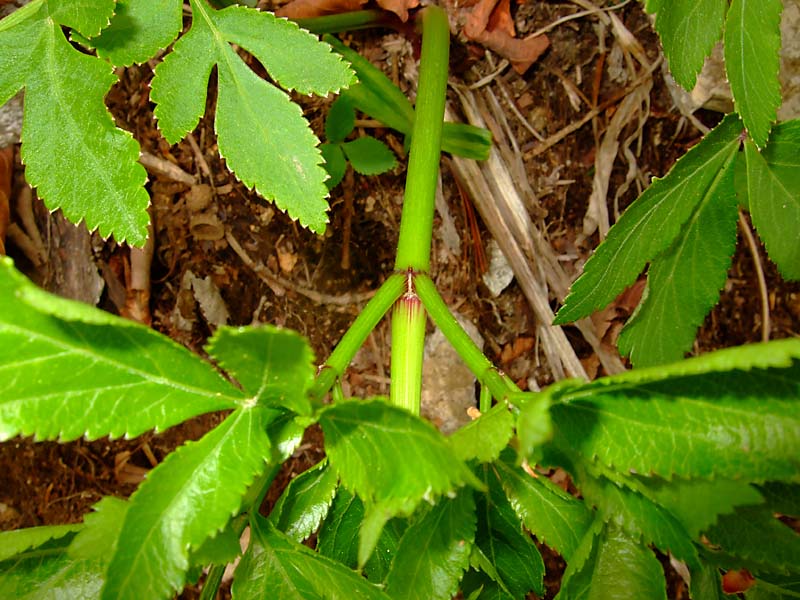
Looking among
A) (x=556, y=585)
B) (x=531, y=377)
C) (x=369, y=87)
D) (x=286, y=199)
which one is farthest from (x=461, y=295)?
(x=286, y=199)

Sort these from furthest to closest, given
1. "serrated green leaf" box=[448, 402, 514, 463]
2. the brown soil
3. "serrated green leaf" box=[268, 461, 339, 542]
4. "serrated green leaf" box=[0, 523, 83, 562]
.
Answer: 1. the brown soil
2. "serrated green leaf" box=[268, 461, 339, 542]
3. "serrated green leaf" box=[0, 523, 83, 562]
4. "serrated green leaf" box=[448, 402, 514, 463]

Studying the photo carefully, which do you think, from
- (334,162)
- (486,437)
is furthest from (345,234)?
(486,437)

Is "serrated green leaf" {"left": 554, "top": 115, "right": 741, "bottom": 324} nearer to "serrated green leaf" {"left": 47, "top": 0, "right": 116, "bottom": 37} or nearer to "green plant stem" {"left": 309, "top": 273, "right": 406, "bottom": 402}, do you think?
"green plant stem" {"left": 309, "top": 273, "right": 406, "bottom": 402}

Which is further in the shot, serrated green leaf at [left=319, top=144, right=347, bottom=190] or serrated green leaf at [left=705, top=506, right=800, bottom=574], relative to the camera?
serrated green leaf at [left=319, top=144, right=347, bottom=190]

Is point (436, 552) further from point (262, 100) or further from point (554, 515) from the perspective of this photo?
point (262, 100)

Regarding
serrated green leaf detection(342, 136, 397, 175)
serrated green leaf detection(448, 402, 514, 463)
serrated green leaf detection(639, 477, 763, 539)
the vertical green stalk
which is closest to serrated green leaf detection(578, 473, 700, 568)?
serrated green leaf detection(639, 477, 763, 539)

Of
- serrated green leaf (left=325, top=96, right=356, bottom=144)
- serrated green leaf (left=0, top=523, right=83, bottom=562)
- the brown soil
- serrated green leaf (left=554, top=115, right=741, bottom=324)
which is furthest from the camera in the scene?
the brown soil

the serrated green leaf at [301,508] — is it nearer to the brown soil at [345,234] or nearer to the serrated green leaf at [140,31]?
the serrated green leaf at [140,31]
